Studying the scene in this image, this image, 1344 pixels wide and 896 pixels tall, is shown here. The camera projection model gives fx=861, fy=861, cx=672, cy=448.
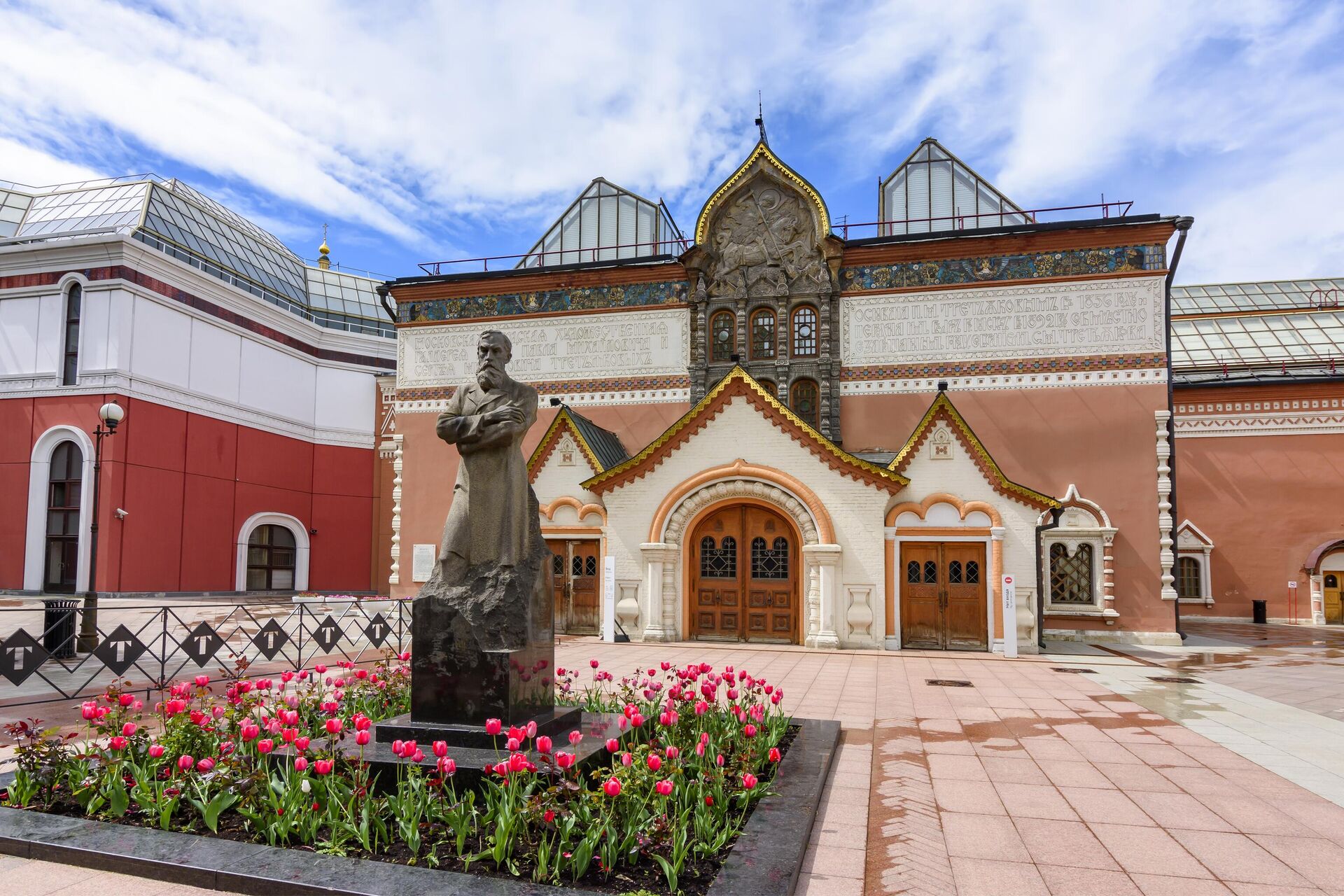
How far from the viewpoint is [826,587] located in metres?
16.6

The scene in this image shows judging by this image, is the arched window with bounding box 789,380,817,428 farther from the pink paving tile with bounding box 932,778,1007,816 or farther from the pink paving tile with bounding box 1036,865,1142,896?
the pink paving tile with bounding box 1036,865,1142,896

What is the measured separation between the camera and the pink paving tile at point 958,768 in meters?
6.80

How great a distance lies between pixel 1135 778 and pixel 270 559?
1224 inches

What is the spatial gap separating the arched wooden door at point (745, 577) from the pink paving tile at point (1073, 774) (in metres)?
9.91

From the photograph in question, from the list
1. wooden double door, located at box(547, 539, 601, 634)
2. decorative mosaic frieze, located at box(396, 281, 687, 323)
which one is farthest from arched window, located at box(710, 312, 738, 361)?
wooden double door, located at box(547, 539, 601, 634)

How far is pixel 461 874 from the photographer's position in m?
4.23

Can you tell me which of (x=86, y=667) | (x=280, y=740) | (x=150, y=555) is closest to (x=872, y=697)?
(x=280, y=740)

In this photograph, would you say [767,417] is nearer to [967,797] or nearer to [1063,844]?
[967,797]

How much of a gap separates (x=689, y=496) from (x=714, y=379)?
4.57 m

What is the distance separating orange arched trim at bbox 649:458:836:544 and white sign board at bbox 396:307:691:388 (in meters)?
4.77

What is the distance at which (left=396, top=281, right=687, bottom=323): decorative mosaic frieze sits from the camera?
2184cm

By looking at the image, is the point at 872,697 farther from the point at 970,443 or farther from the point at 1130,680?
the point at 970,443

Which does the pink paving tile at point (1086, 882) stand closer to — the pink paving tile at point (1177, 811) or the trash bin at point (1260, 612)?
the pink paving tile at point (1177, 811)

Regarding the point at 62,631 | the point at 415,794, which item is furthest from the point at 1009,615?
the point at 62,631
